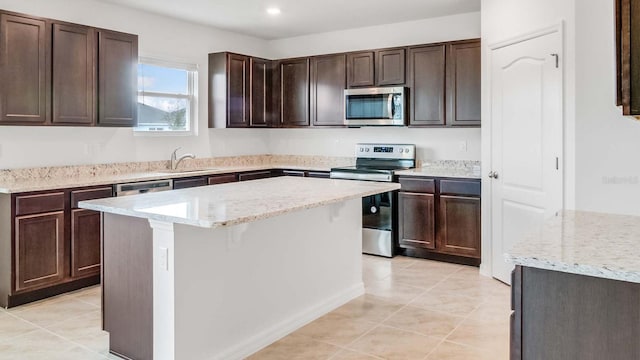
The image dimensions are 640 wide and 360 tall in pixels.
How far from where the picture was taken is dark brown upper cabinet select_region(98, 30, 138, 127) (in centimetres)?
441

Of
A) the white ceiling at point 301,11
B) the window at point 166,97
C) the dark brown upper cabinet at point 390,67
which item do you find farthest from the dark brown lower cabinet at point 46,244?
the dark brown upper cabinet at point 390,67

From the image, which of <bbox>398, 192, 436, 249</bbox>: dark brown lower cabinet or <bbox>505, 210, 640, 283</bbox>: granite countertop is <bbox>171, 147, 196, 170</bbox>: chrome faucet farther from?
<bbox>505, 210, 640, 283</bbox>: granite countertop

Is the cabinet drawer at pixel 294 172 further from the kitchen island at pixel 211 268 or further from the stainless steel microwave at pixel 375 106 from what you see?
the kitchen island at pixel 211 268

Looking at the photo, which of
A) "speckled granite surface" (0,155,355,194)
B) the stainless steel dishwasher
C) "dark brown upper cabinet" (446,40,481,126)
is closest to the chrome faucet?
"speckled granite surface" (0,155,355,194)

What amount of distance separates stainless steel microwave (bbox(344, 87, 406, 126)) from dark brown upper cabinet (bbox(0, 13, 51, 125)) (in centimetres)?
312

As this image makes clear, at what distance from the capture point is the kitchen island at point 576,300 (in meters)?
1.47

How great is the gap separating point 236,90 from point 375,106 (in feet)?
5.53

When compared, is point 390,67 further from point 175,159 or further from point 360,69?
point 175,159

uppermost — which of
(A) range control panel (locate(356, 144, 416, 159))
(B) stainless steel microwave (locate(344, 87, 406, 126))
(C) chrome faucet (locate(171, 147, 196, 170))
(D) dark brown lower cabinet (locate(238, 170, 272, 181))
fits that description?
(B) stainless steel microwave (locate(344, 87, 406, 126))

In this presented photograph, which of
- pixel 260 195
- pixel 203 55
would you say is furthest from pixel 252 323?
pixel 203 55

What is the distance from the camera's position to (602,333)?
4.96ft

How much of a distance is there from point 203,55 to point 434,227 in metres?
3.34

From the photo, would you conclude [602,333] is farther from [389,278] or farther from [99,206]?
[389,278]

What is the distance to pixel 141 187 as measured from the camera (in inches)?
176
